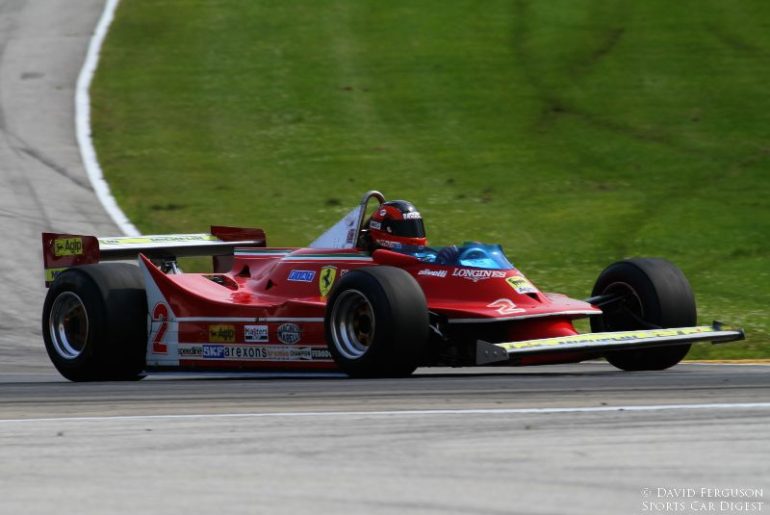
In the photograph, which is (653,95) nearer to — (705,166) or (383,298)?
(705,166)

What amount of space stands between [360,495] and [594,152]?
17.7 m

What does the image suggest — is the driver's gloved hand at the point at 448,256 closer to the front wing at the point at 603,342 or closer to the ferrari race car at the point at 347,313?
the ferrari race car at the point at 347,313

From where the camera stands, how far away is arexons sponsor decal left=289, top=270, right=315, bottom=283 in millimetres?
11086

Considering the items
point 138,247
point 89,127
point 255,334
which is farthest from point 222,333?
point 89,127

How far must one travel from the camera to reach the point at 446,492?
5281 mm

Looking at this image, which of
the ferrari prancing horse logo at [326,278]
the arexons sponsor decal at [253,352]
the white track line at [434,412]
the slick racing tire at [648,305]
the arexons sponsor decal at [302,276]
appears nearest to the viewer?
the white track line at [434,412]

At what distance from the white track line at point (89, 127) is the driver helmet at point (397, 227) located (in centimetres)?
783

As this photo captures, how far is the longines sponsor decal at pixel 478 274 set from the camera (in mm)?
10352

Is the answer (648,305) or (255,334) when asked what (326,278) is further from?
(648,305)

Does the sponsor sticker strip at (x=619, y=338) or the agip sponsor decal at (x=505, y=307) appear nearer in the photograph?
the sponsor sticker strip at (x=619, y=338)

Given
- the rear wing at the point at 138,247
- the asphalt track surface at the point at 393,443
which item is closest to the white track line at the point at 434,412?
the asphalt track surface at the point at 393,443

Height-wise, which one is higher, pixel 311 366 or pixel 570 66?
pixel 570 66

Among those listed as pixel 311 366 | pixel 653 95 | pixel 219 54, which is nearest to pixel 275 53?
pixel 219 54

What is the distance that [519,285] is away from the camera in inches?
410
